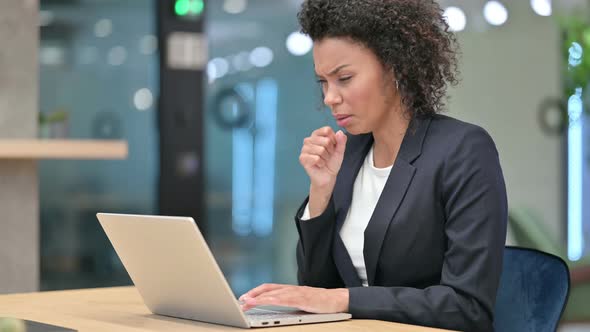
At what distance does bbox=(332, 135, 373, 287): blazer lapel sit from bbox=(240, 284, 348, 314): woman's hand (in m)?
0.32

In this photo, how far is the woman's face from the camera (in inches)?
85.0

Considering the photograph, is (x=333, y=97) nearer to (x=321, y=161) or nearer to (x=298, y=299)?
(x=321, y=161)

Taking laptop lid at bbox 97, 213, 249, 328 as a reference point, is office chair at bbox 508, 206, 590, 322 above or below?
below

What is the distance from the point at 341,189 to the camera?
2.29 meters

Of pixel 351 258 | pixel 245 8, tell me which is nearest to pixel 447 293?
pixel 351 258

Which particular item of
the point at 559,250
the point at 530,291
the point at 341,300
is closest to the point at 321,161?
the point at 341,300

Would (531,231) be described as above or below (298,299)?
below

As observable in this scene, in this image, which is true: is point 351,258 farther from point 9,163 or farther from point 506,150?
point 506,150

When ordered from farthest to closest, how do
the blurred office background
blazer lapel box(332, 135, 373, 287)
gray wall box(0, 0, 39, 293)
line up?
the blurred office background, gray wall box(0, 0, 39, 293), blazer lapel box(332, 135, 373, 287)

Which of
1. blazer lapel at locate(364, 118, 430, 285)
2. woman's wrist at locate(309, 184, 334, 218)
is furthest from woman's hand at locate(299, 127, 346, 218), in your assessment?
blazer lapel at locate(364, 118, 430, 285)

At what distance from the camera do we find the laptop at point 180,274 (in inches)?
66.3

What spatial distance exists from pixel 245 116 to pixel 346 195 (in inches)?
101

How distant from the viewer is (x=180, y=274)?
1774 mm

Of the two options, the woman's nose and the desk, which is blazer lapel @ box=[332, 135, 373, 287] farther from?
the desk
